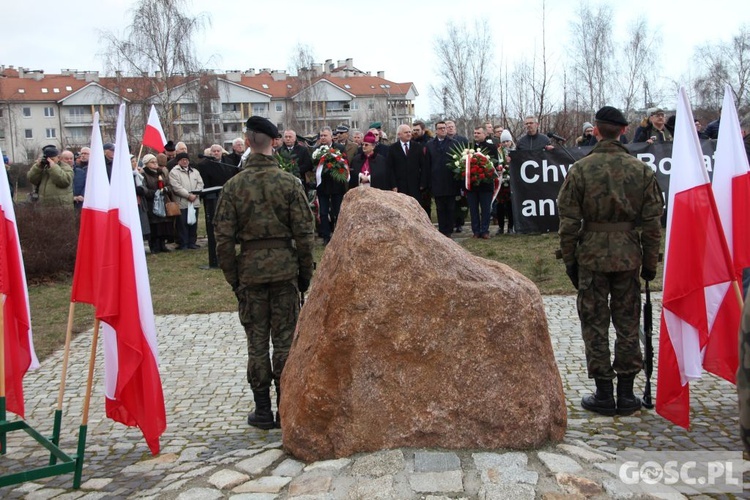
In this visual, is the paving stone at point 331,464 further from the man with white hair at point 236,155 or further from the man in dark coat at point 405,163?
the man with white hair at point 236,155

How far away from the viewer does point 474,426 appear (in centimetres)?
468

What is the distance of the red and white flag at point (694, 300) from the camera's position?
5383 millimetres

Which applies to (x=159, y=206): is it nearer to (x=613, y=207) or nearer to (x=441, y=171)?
(x=441, y=171)

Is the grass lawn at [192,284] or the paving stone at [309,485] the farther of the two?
the grass lawn at [192,284]

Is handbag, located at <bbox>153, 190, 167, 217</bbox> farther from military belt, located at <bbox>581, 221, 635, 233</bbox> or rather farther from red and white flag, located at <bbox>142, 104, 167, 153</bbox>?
military belt, located at <bbox>581, 221, 635, 233</bbox>

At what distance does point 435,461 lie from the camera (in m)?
4.44

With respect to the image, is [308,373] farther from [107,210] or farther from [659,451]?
[659,451]

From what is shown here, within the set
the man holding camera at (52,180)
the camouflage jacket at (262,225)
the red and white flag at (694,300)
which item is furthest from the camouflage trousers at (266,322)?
the man holding camera at (52,180)

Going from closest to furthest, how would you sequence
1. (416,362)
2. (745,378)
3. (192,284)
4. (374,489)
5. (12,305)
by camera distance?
1. (745,378)
2. (374,489)
3. (416,362)
4. (12,305)
5. (192,284)

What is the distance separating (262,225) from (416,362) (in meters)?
1.94

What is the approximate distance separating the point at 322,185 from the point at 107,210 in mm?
9701

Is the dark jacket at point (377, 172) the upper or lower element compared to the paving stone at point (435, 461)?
upper

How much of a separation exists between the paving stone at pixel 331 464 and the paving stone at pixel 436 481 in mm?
488

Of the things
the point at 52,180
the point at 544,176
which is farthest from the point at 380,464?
the point at 52,180
